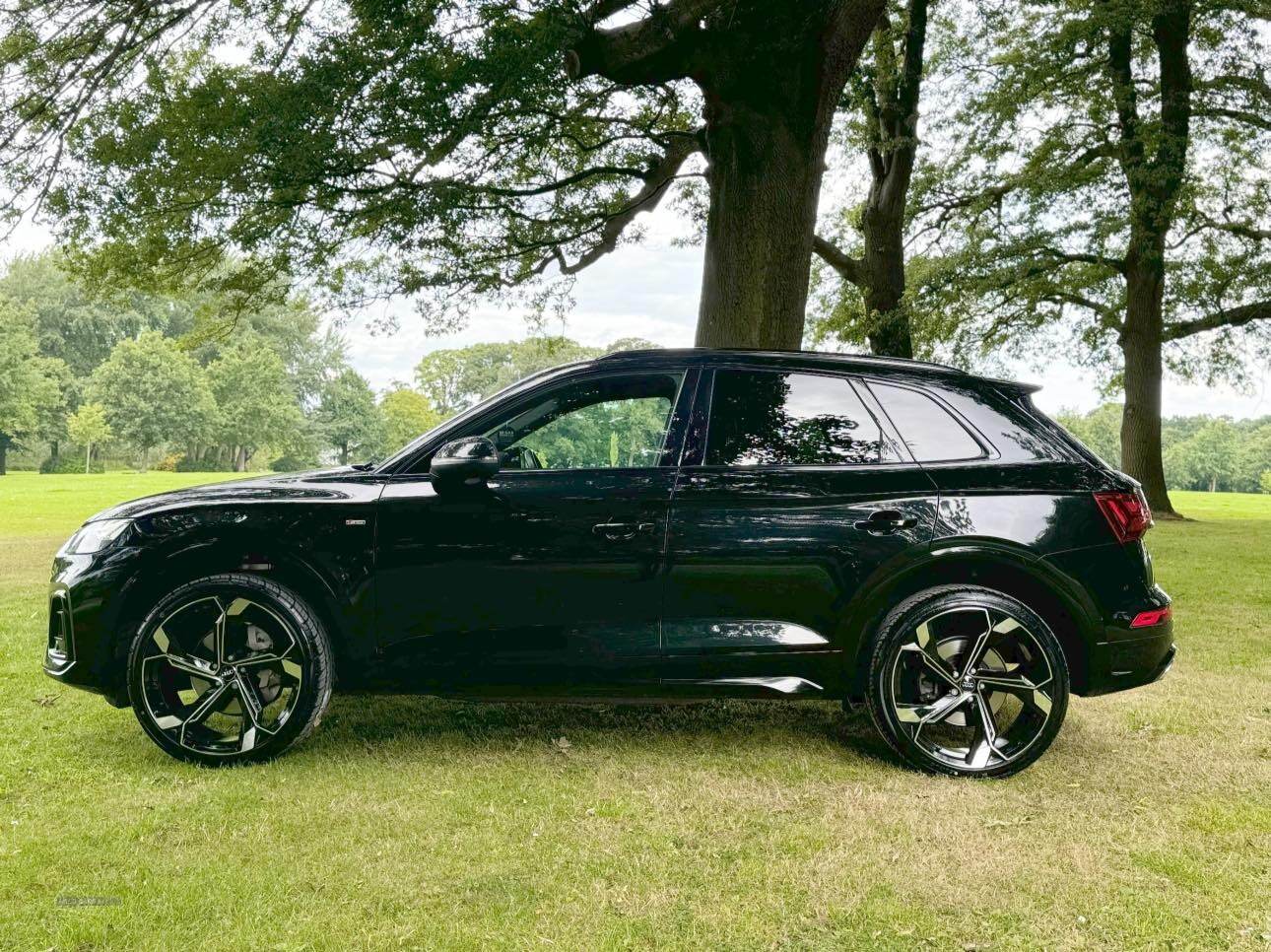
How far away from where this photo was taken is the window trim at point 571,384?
4.39 m

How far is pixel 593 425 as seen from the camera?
14.9 feet

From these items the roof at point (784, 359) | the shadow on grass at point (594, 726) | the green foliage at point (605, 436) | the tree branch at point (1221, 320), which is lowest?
the shadow on grass at point (594, 726)

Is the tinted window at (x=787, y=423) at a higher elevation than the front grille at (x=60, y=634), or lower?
higher

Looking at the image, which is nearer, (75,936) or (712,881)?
A: (75,936)

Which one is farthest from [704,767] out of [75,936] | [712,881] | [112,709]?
[112,709]

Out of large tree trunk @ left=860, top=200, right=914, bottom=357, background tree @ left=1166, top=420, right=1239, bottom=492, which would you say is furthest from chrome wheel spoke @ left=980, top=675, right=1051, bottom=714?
background tree @ left=1166, top=420, right=1239, bottom=492

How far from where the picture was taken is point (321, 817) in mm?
3695

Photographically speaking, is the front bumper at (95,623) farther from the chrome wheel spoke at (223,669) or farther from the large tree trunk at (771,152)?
the large tree trunk at (771,152)

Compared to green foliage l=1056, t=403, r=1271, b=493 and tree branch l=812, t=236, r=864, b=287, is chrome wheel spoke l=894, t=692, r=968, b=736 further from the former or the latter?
green foliage l=1056, t=403, r=1271, b=493

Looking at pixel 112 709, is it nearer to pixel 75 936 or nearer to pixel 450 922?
pixel 75 936

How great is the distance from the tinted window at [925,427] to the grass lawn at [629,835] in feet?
4.58

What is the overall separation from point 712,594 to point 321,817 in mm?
1765

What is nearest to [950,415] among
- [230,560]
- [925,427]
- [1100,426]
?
[925,427]

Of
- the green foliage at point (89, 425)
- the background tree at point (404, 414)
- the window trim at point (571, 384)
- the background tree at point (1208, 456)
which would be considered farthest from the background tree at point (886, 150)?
the background tree at point (1208, 456)
